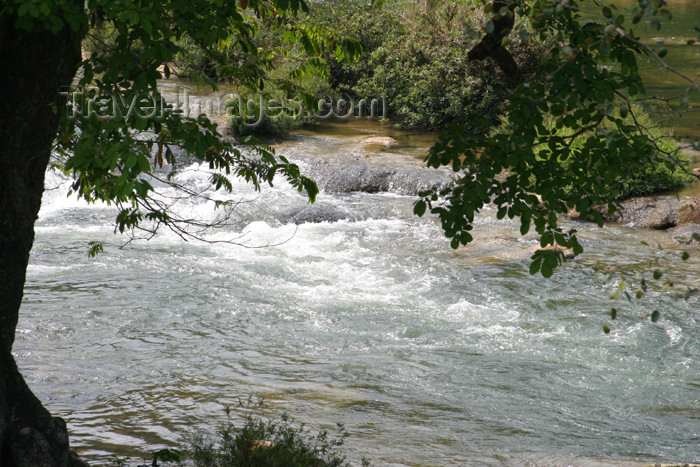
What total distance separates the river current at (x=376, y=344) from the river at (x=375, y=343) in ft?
0.08

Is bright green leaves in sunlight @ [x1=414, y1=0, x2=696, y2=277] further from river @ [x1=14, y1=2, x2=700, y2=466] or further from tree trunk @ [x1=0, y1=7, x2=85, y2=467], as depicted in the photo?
tree trunk @ [x1=0, y1=7, x2=85, y2=467]

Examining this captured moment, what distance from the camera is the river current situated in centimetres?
Answer: 522

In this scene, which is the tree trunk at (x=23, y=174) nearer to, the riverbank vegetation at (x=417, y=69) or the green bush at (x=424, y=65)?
the riverbank vegetation at (x=417, y=69)

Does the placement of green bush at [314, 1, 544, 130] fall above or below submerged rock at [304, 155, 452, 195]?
above

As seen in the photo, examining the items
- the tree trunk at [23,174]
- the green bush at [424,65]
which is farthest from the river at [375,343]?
the green bush at [424,65]

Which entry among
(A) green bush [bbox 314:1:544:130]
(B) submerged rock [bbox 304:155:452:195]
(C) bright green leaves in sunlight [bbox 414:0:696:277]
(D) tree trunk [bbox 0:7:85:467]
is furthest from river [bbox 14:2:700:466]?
(A) green bush [bbox 314:1:544:130]

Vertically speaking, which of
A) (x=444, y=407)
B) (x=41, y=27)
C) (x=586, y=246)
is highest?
(x=41, y=27)

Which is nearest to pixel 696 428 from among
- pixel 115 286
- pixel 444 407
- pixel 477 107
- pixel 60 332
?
pixel 444 407

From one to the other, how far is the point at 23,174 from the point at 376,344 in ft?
14.6

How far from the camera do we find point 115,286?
28.2 ft

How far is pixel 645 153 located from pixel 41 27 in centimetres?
265

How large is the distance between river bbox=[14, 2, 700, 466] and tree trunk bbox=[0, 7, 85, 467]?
3.50 feet

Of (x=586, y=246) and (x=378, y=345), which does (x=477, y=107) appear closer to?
(x=586, y=246)

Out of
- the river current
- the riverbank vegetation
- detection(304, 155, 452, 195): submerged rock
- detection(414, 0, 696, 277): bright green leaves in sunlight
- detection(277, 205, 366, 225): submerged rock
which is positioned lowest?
the river current
